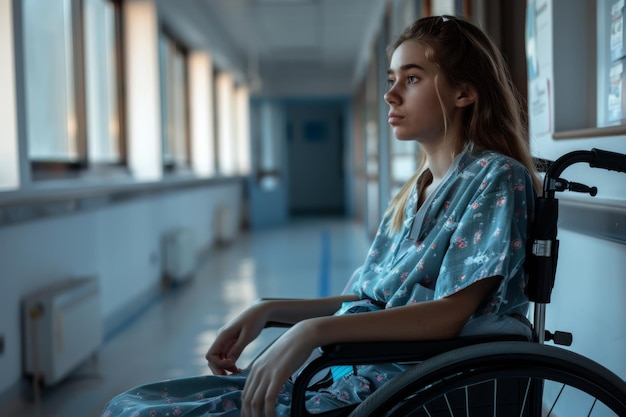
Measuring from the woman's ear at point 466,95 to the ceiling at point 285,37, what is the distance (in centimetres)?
492

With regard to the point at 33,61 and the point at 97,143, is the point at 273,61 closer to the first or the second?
the point at 97,143

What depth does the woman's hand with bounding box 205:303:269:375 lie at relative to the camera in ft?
4.22

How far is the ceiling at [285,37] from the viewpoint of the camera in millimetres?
6824

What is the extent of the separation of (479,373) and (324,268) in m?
5.21

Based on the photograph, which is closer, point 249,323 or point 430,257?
point 430,257

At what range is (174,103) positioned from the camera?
7438 mm

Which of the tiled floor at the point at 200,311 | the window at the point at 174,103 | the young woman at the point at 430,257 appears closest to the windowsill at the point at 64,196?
the tiled floor at the point at 200,311

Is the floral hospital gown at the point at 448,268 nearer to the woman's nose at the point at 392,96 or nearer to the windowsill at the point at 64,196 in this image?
the woman's nose at the point at 392,96

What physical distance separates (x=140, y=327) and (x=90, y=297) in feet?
2.82

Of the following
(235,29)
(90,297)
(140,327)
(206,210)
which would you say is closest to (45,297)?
(90,297)

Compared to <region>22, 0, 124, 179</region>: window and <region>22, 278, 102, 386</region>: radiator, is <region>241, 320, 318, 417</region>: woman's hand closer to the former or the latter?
<region>22, 278, 102, 386</region>: radiator

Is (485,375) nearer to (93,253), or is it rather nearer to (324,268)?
(93,253)

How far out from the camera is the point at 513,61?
7.84ft

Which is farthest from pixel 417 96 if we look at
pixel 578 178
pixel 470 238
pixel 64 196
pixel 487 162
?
pixel 64 196
